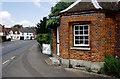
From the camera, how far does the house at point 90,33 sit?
8469 mm

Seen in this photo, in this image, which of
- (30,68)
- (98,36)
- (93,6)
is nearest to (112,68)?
(98,36)

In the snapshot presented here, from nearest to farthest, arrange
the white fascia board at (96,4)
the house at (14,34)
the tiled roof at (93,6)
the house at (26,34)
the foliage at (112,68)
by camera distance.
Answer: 1. the foliage at (112,68)
2. the white fascia board at (96,4)
3. the tiled roof at (93,6)
4. the house at (14,34)
5. the house at (26,34)

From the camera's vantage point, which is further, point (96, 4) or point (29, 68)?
point (96, 4)

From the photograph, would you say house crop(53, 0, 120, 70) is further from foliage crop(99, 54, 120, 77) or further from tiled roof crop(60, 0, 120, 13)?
foliage crop(99, 54, 120, 77)

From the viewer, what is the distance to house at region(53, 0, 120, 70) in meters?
8.47

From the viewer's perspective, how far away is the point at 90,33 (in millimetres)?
8828

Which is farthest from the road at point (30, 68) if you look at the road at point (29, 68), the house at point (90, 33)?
the house at point (90, 33)

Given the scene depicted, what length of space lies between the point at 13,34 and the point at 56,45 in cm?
7413

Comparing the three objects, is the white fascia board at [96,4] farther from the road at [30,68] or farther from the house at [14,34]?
the house at [14,34]

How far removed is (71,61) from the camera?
9.28 meters

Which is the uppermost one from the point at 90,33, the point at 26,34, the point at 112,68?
the point at 26,34

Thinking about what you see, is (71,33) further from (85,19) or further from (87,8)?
(87,8)

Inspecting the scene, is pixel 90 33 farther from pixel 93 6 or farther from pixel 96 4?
pixel 96 4

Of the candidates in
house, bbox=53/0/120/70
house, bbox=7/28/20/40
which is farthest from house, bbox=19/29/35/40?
house, bbox=53/0/120/70
